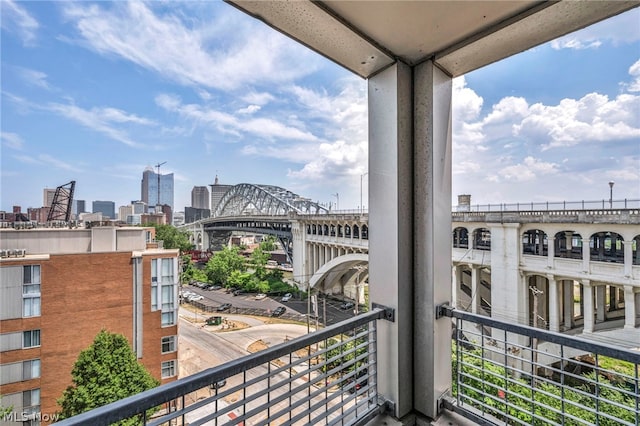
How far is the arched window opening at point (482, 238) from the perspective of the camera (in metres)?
5.43

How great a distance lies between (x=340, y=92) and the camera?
80.7 inches

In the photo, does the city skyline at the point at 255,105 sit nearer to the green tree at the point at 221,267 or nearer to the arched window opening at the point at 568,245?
the arched window opening at the point at 568,245

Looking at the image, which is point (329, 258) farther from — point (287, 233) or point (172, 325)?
point (172, 325)

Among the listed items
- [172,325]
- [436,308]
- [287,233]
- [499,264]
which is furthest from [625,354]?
[287,233]

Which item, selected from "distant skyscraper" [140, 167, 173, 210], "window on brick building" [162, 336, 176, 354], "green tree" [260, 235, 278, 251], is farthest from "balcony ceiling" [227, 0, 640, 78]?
"green tree" [260, 235, 278, 251]

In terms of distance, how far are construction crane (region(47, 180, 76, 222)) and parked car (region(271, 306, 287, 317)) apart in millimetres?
7681

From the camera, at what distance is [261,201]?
26.8 meters

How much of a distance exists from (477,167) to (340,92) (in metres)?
1.10

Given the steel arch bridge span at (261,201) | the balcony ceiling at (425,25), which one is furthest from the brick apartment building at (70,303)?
the steel arch bridge span at (261,201)

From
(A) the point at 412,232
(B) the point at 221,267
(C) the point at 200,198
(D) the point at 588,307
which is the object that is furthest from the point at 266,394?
(B) the point at 221,267

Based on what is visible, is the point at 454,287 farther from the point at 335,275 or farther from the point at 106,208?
the point at 335,275

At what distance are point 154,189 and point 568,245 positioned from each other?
960cm

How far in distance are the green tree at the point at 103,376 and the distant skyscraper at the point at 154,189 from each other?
400 cm

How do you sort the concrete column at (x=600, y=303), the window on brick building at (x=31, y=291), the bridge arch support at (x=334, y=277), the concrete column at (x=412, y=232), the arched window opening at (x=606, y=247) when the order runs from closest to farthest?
the concrete column at (x=412, y=232) < the window on brick building at (x=31, y=291) < the arched window opening at (x=606, y=247) < the concrete column at (x=600, y=303) < the bridge arch support at (x=334, y=277)
